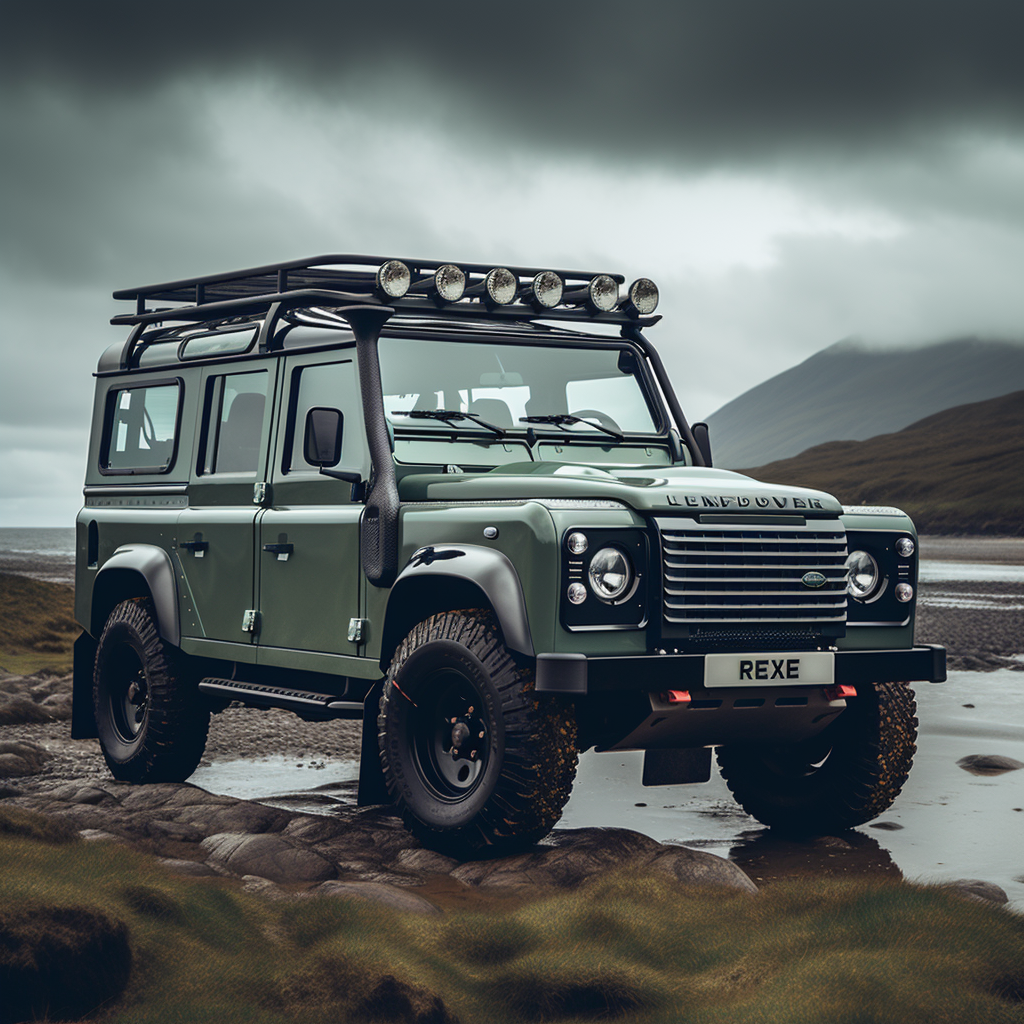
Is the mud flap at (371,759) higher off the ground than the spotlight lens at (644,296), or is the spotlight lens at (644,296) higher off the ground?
the spotlight lens at (644,296)

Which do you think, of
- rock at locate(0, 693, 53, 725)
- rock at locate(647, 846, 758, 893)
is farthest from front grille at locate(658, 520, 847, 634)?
rock at locate(0, 693, 53, 725)

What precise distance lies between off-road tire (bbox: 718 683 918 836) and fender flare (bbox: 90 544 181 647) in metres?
3.30

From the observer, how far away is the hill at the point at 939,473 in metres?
119

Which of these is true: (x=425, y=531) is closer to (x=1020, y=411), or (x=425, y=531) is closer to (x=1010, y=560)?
(x=1010, y=560)

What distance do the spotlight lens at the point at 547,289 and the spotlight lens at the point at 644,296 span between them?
0.57 m

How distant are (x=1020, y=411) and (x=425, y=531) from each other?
20496 centimetres

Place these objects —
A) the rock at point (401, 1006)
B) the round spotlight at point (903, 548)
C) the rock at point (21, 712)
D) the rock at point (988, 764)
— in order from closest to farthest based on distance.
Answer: the rock at point (401, 1006) < the round spotlight at point (903, 548) < the rock at point (988, 764) < the rock at point (21, 712)

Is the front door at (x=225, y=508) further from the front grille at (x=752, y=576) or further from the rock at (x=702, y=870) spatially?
the rock at (x=702, y=870)

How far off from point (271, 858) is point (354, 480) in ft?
6.17

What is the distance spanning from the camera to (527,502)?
6.31 metres

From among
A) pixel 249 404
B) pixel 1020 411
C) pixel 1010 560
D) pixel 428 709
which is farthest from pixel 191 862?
pixel 1020 411

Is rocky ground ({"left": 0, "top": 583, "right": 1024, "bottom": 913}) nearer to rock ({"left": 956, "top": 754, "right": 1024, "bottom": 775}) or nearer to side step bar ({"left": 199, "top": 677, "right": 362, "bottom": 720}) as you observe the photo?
side step bar ({"left": 199, "top": 677, "right": 362, "bottom": 720})

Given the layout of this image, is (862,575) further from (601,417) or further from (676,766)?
(601,417)

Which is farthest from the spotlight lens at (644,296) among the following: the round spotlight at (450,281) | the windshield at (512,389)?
the round spotlight at (450,281)
